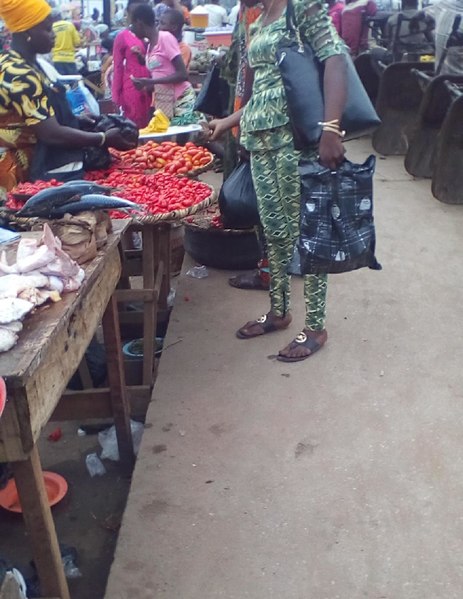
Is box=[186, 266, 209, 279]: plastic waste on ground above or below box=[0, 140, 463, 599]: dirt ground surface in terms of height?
below

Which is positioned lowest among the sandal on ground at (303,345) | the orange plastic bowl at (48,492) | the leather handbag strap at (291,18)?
the orange plastic bowl at (48,492)

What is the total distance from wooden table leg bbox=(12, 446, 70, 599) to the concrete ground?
0.32 meters

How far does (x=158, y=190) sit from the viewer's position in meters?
3.63

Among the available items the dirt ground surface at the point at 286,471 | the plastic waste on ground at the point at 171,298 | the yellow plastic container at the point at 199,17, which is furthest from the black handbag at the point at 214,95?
the yellow plastic container at the point at 199,17

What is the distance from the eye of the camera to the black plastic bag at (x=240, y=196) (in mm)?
3852

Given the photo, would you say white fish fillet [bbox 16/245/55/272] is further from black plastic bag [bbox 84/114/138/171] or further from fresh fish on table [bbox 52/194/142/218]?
black plastic bag [bbox 84/114/138/171]

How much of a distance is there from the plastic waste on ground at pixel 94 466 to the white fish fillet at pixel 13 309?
1.55 meters

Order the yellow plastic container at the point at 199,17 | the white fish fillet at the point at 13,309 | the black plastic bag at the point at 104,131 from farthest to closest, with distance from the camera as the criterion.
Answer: the yellow plastic container at the point at 199,17 < the black plastic bag at the point at 104,131 < the white fish fillet at the point at 13,309

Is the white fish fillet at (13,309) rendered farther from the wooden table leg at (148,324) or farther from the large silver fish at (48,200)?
the wooden table leg at (148,324)

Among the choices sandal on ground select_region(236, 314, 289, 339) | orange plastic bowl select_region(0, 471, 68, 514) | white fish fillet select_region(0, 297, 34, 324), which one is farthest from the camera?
sandal on ground select_region(236, 314, 289, 339)

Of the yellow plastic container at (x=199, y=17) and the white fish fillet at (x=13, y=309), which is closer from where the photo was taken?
the white fish fillet at (x=13, y=309)

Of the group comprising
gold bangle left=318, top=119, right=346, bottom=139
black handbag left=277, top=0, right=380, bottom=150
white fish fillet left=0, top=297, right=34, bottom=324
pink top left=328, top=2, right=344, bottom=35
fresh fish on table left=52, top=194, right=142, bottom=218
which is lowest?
pink top left=328, top=2, right=344, bottom=35

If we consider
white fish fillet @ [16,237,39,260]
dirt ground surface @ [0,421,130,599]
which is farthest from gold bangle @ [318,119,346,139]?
dirt ground surface @ [0,421,130,599]

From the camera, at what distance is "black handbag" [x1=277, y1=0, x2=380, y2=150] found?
3.00 m
